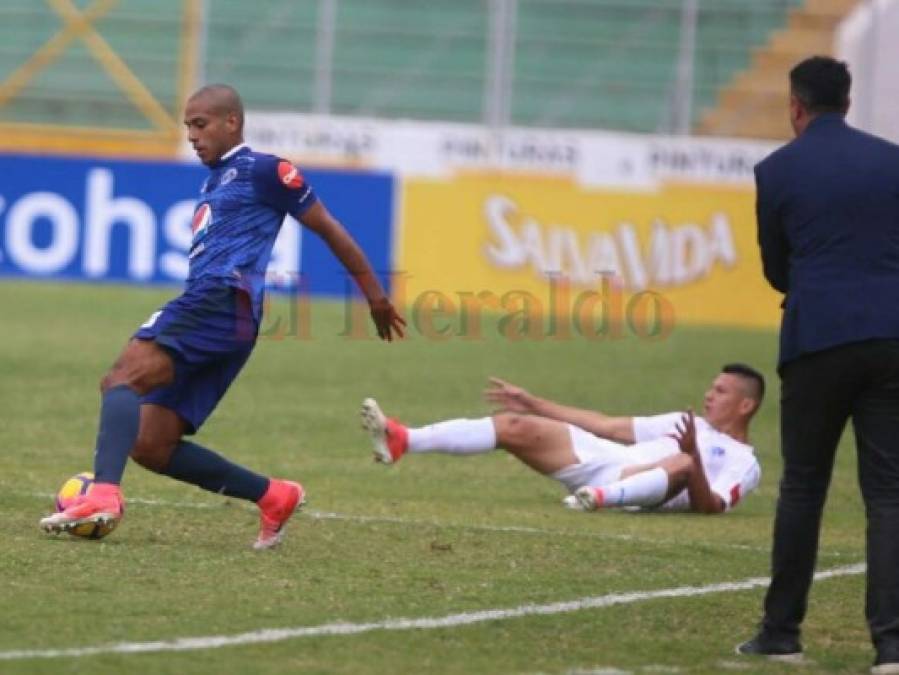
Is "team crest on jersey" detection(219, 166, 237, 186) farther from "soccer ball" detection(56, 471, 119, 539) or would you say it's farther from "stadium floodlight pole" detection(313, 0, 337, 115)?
"stadium floodlight pole" detection(313, 0, 337, 115)

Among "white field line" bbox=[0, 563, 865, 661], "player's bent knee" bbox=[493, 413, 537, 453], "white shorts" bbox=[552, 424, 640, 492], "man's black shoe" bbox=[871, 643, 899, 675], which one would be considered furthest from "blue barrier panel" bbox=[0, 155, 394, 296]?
"man's black shoe" bbox=[871, 643, 899, 675]

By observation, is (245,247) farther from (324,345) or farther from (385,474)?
(324,345)

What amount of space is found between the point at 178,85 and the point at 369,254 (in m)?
4.00

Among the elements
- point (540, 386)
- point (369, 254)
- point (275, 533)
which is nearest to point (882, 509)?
point (275, 533)

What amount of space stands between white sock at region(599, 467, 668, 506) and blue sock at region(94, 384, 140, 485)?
2.80 meters

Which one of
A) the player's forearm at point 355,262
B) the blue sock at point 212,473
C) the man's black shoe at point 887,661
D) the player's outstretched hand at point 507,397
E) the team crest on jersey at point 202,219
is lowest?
the man's black shoe at point 887,661

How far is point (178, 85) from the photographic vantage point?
25.1 m

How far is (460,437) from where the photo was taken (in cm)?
1043

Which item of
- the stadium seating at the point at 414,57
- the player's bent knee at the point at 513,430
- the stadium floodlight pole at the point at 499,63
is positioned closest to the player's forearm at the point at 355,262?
the player's bent knee at the point at 513,430

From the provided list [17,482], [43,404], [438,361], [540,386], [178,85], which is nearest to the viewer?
[17,482]

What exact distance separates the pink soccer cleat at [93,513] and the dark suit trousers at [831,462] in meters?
2.70

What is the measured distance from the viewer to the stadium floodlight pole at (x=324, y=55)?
24.7m

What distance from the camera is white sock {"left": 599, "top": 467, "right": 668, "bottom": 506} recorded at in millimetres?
10461

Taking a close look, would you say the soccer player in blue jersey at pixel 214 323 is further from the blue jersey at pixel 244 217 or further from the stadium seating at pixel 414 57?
the stadium seating at pixel 414 57
